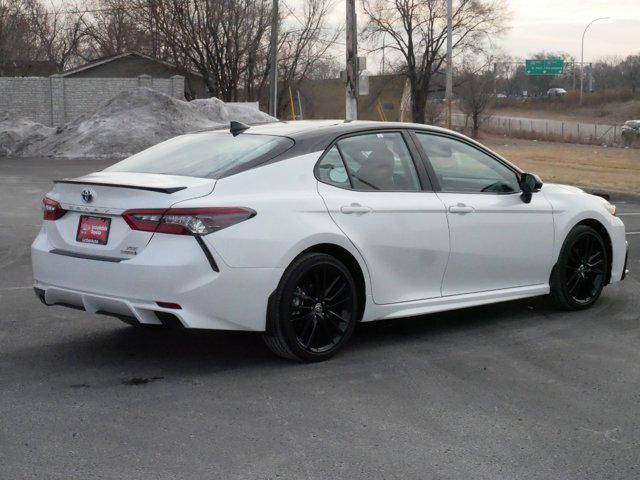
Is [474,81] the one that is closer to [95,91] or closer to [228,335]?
[95,91]

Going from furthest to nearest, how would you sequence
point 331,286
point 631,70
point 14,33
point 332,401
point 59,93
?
1. point 631,70
2. point 14,33
3. point 59,93
4. point 331,286
5. point 332,401

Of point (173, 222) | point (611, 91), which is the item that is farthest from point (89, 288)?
point (611, 91)

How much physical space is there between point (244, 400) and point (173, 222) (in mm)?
1079

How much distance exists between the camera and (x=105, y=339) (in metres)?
6.55

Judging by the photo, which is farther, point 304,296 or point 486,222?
point 486,222

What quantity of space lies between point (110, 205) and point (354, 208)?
1.53 m

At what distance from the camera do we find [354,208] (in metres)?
6.06

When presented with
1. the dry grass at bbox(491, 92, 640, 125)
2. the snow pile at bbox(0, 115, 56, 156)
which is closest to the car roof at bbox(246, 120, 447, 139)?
the snow pile at bbox(0, 115, 56, 156)

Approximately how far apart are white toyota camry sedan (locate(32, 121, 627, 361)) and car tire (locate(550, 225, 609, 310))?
0.18 ft

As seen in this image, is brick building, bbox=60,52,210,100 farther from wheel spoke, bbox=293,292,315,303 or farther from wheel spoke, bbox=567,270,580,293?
wheel spoke, bbox=293,292,315,303

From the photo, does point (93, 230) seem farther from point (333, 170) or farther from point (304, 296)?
point (333, 170)

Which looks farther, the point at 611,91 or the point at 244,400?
the point at 611,91

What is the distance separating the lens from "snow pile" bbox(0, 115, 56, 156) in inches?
1236

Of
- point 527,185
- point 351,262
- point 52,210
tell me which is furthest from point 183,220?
point 527,185
